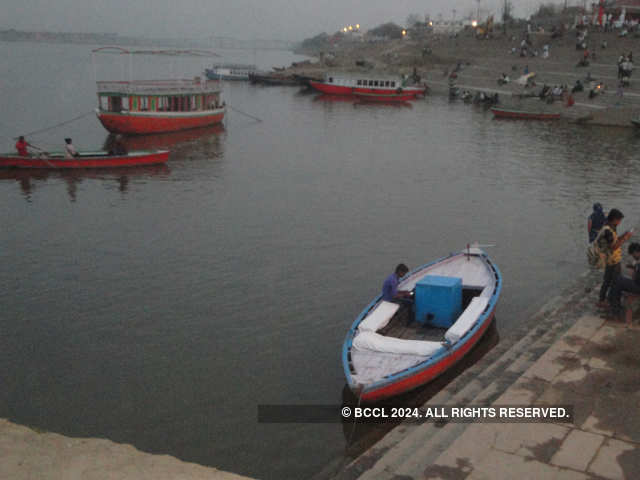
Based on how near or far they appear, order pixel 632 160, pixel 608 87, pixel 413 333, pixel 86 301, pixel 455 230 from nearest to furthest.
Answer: pixel 413 333 → pixel 86 301 → pixel 455 230 → pixel 632 160 → pixel 608 87

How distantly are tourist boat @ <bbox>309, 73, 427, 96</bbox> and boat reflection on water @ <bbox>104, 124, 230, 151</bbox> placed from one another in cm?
2731

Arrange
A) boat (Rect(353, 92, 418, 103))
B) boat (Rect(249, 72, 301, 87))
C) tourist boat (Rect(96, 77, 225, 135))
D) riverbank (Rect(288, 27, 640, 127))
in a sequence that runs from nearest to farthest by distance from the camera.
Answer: tourist boat (Rect(96, 77, 225, 135)) → riverbank (Rect(288, 27, 640, 127)) → boat (Rect(353, 92, 418, 103)) → boat (Rect(249, 72, 301, 87))

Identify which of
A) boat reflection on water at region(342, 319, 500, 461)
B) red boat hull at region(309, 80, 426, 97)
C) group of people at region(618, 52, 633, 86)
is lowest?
boat reflection on water at region(342, 319, 500, 461)

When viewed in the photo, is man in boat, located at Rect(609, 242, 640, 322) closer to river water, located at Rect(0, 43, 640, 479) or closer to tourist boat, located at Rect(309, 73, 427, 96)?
river water, located at Rect(0, 43, 640, 479)

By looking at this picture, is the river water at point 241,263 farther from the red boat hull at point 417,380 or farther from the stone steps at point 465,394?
the stone steps at point 465,394

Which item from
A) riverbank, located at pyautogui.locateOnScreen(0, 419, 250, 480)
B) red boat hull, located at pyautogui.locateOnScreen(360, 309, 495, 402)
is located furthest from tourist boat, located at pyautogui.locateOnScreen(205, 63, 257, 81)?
riverbank, located at pyautogui.locateOnScreen(0, 419, 250, 480)

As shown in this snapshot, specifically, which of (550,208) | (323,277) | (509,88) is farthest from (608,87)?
(323,277)

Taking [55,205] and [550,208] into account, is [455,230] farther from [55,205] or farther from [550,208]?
[55,205]

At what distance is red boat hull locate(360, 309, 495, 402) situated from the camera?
9.42 m

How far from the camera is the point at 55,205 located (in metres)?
22.4

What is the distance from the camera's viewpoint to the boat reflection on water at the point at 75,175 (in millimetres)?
25427

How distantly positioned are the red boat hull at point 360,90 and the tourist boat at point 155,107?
83.1 feet

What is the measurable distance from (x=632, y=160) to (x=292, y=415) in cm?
2855

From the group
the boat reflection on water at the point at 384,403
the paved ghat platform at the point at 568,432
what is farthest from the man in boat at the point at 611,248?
the boat reflection on water at the point at 384,403
